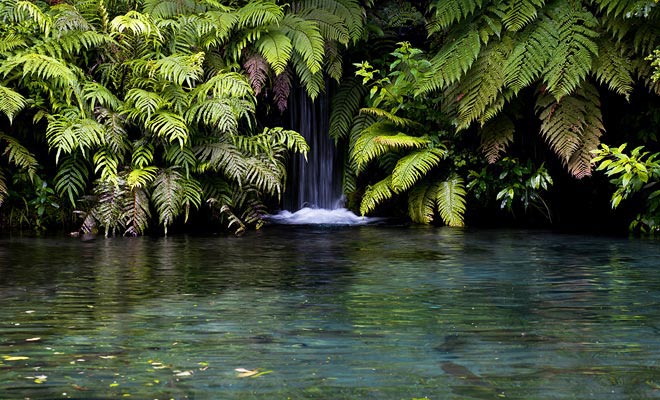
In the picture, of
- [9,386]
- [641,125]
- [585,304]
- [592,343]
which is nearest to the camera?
[9,386]

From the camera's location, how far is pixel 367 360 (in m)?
3.03

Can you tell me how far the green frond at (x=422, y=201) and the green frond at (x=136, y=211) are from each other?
8.13ft

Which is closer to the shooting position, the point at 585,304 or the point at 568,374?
the point at 568,374

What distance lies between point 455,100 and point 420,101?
21.0 inches

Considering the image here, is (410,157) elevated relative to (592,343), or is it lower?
elevated

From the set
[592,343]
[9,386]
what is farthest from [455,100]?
[9,386]

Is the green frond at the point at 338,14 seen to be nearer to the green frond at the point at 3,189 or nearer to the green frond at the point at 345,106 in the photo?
the green frond at the point at 345,106

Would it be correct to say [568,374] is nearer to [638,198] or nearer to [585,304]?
[585,304]

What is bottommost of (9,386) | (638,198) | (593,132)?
(9,386)

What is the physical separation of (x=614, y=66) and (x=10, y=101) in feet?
16.3

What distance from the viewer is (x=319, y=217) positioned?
8.74 m

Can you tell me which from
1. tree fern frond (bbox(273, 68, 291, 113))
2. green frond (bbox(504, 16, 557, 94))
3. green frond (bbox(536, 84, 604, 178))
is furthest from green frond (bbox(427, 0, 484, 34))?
tree fern frond (bbox(273, 68, 291, 113))

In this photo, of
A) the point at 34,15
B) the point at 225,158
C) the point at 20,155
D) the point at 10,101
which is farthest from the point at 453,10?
the point at 20,155

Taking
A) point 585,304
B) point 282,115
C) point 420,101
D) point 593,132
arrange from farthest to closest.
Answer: point 282,115 < point 420,101 < point 593,132 < point 585,304
